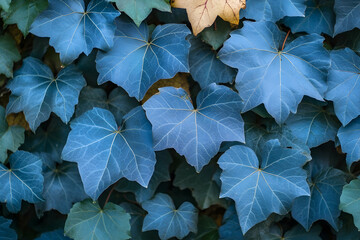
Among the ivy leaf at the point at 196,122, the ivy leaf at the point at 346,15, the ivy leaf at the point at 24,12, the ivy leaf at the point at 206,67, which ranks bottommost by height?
the ivy leaf at the point at 196,122

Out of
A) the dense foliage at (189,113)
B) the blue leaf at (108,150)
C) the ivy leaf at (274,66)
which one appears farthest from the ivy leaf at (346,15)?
the blue leaf at (108,150)

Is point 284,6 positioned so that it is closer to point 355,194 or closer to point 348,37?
point 348,37

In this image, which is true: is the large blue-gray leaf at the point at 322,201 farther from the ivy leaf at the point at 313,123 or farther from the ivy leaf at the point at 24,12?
the ivy leaf at the point at 24,12

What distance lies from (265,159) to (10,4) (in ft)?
3.20

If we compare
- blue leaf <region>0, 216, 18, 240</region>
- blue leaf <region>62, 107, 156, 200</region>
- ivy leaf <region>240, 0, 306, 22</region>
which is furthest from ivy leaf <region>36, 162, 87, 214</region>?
ivy leaf <region>240, 0, 306, 22</region>

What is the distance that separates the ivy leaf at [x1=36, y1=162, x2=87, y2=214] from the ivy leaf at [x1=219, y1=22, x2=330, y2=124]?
2.15ft

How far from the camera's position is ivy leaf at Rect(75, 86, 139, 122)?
142cm

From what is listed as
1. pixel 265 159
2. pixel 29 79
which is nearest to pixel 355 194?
pixel 265 159

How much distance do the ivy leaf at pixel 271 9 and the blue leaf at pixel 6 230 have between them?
108 cm

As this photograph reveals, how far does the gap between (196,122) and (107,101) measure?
1.26 ft

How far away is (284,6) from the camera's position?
131 cm

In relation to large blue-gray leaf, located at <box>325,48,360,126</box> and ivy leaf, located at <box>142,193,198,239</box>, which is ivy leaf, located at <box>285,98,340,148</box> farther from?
ivy leaf, located at <box>142,193,198,239</box>

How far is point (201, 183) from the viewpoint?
1486 millimetres

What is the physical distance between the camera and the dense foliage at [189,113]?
1.22 metres
